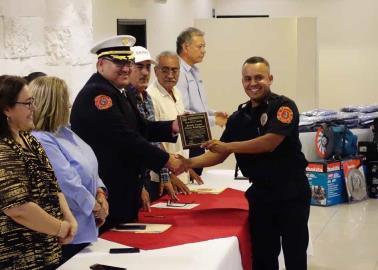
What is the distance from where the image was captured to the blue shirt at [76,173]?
2562 millimetres

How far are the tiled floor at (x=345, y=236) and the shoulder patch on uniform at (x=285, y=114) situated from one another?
1.82m

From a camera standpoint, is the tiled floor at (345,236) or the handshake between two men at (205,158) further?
the tiled floor at (345,236)

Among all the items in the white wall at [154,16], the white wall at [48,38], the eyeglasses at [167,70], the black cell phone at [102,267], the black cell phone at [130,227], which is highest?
the white wall at [154,16]

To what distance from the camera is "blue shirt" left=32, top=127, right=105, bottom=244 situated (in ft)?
8.41

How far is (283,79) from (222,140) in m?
4.83

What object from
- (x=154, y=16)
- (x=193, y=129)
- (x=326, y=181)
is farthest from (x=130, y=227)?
(x=154, y=16)

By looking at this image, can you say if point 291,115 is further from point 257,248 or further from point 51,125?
point 51,125

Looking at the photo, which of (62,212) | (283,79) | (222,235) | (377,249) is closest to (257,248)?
(222,235)

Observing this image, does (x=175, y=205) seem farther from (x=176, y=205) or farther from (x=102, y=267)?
(x=102, y=267)

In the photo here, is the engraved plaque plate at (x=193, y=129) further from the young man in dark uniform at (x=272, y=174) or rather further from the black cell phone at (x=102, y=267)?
the black cell phone at (x=102, y=267)

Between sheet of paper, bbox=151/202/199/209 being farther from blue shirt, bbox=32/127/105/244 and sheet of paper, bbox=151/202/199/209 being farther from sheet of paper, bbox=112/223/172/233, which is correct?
blue shirt, bbox=32/127/105/244

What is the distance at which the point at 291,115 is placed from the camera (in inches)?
127

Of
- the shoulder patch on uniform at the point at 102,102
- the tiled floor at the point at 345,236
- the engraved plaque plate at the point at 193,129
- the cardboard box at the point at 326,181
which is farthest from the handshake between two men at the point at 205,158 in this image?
the cardboard box at the point at 326,181

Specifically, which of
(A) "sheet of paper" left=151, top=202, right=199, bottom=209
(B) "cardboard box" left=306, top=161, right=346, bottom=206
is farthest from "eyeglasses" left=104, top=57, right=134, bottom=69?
(B) "cardboard box" left=306, top=161, right=346, bottom=206
